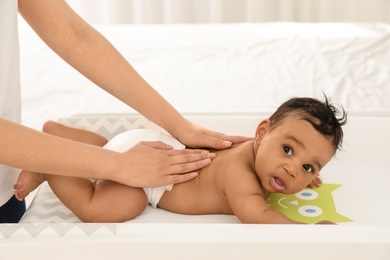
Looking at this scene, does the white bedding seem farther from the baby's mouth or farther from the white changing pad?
the baby's mouth

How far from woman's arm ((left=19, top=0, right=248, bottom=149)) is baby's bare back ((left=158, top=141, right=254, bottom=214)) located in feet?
0.25

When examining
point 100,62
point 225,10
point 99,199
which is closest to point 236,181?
point 99,199

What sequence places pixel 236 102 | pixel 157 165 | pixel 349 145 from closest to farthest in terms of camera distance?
pixel 157 165 < pixel 349 145 < pixel 236 102

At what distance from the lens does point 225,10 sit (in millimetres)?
3182

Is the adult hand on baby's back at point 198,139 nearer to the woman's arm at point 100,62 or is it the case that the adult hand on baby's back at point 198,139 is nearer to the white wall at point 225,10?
the woman's arm at point 100,62

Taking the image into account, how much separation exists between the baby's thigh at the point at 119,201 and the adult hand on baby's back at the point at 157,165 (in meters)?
0.08

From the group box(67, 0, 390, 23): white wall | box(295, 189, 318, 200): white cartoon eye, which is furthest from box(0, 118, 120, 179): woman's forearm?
box(67, 0, 390, 23): white wall

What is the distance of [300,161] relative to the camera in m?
1.28

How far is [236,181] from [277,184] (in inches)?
3.3

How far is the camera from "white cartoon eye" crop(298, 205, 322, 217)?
1.29 metres

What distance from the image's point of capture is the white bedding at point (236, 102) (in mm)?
932

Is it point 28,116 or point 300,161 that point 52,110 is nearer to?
point 28,116

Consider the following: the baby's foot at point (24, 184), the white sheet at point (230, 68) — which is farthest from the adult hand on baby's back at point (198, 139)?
the white sheet at point (230, 68)

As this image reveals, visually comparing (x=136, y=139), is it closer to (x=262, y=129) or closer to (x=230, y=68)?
(x=262, y=129)
